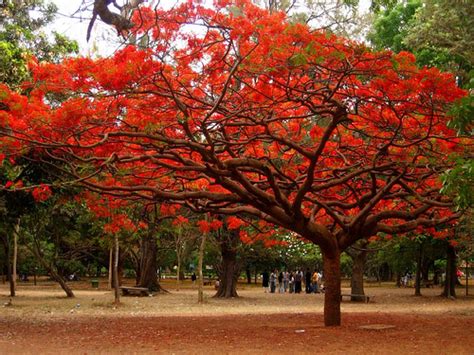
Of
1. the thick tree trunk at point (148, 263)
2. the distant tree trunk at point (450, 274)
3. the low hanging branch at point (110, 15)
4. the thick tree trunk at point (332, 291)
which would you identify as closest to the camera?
the low hanging branch at point (110, 15)

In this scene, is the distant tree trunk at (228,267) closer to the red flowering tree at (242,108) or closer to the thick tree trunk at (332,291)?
the red flowering tree at (242,108)

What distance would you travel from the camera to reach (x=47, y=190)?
12617 mm

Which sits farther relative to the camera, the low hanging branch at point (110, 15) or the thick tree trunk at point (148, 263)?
the thick tree trunk at point (148, 263)

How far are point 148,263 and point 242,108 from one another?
20.1 m

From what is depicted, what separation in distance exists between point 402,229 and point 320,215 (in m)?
3.79

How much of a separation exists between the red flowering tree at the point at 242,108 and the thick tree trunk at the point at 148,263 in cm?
1604

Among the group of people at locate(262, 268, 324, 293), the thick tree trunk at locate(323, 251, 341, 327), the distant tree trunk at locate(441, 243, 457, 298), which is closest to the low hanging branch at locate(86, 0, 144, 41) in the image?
the thick tree trunk at locate(323, 251, 341, 327)

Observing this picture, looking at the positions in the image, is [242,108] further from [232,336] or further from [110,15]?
[110,15]

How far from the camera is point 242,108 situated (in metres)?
10.8

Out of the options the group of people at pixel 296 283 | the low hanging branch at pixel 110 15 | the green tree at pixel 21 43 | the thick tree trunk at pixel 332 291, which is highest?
the green tree at pixel 21 43

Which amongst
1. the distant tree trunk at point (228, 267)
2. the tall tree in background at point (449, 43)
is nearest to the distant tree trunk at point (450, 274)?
the tall tree in background at point (449, 43)

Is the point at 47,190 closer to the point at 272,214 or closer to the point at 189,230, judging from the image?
the point at 272,214

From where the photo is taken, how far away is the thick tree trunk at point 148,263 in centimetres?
2934

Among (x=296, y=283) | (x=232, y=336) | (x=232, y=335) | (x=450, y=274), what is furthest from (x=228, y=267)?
(x=232, y=336)
